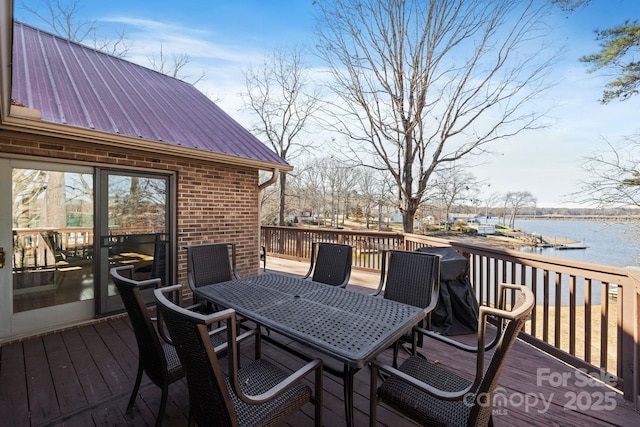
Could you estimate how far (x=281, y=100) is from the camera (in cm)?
1406

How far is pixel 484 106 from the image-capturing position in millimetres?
7891

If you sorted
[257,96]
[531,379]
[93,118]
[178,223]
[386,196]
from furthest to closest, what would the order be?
[257,96] < [386,196] < [178,223] < [93,118] < [531,379]

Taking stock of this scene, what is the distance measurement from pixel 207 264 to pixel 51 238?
1.93 m

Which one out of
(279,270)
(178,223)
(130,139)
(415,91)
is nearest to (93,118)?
(130,139)

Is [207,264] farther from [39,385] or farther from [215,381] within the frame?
[215,381]

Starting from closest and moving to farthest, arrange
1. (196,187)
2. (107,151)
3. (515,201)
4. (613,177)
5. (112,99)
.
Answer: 1. (107,151)
2. (112,99)
3. (196,187)
4. (613,177)
5. (515,201)

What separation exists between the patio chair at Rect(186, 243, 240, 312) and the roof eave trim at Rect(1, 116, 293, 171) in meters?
1.41

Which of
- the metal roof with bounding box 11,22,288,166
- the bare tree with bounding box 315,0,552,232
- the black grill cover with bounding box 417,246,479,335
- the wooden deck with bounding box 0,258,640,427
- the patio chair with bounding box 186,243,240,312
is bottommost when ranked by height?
the wooden deck with bounding box 0,258,640,427

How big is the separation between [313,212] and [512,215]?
50.0 ft

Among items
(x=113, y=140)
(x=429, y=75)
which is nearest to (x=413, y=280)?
(x=113, y=140)

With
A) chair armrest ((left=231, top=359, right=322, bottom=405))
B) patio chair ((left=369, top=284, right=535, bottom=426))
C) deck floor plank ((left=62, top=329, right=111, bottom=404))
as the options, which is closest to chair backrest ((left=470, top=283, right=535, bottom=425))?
patio chair ((left=369, top=284, right=535, bottom=426))

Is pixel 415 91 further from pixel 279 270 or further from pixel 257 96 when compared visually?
pixel 257 96

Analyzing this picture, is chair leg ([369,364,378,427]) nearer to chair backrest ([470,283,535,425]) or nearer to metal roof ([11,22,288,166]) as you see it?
chair backrest ([470,283,535,425])

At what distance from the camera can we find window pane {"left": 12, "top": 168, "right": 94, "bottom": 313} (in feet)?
10.4
